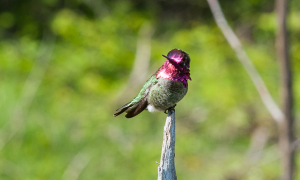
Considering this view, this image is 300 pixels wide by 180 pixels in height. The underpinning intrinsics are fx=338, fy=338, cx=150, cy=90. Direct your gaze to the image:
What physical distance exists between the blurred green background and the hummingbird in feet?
6.84

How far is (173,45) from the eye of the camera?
6547mm

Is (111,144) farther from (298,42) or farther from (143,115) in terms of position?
(298,42)

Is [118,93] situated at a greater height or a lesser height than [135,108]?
greater

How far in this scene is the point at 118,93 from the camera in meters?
5.25

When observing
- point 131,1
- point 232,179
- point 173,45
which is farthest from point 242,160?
point 131,1

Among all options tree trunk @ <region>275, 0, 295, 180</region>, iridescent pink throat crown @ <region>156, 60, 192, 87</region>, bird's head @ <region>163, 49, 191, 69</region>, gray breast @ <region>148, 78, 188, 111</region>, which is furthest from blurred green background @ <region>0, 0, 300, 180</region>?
bird's head @ <region>163, 49, 191, 69</region>

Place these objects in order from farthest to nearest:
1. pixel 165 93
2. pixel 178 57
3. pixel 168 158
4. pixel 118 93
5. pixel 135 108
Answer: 1. pixel 118 93
2. pixel 135 108
3. pixel 165 93
4. pixel 178 57
5. pixel 168 158

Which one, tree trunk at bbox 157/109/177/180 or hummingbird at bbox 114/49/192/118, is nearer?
tree trunk at bbox 157/109/177/180

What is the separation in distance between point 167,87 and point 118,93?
3674 mm

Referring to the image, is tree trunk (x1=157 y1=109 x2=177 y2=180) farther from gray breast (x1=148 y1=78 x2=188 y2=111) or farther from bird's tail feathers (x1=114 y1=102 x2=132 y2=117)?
bird's tail feathers (x1=114 y1=102 x2=132 y2=117)

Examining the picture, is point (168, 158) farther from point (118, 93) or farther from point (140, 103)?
point (118, 93)

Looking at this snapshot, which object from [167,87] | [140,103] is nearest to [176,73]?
[167,87]

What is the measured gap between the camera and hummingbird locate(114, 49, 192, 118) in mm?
1452

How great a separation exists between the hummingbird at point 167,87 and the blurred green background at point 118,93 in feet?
6.84
